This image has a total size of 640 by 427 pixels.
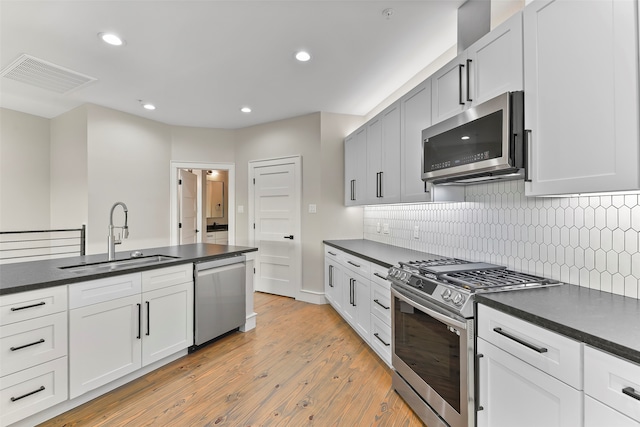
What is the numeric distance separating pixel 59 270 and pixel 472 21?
11.2ft

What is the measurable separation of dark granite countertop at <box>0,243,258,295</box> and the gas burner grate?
2174 mm

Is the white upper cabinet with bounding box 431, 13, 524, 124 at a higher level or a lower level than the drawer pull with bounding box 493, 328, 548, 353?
higher

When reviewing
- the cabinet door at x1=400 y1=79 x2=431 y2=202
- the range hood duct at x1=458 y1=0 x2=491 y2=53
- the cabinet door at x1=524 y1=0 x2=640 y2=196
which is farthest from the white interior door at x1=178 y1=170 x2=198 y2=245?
the cabinet door at x1=524 y1=0 x2=640 y2=196

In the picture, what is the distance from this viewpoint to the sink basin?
232 centimetres

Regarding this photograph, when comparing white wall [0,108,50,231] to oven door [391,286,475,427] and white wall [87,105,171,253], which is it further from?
oven door [391,286,475,427]

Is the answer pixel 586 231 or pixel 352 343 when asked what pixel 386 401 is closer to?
Result: pixel 352 343

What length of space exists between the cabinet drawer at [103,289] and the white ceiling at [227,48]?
1982 mm

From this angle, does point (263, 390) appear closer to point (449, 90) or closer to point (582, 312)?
point (582, 312)

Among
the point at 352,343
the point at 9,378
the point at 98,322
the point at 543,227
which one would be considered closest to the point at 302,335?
the point at 352,343

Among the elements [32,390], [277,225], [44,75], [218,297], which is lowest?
[32,390]

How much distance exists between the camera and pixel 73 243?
4.50 m

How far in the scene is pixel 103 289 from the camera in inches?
86.1

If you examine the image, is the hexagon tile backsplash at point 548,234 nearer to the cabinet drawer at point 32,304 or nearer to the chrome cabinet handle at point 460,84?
the chrome cabinet handle at point 460,84

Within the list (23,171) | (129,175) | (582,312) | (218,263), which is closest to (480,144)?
(582,312)
